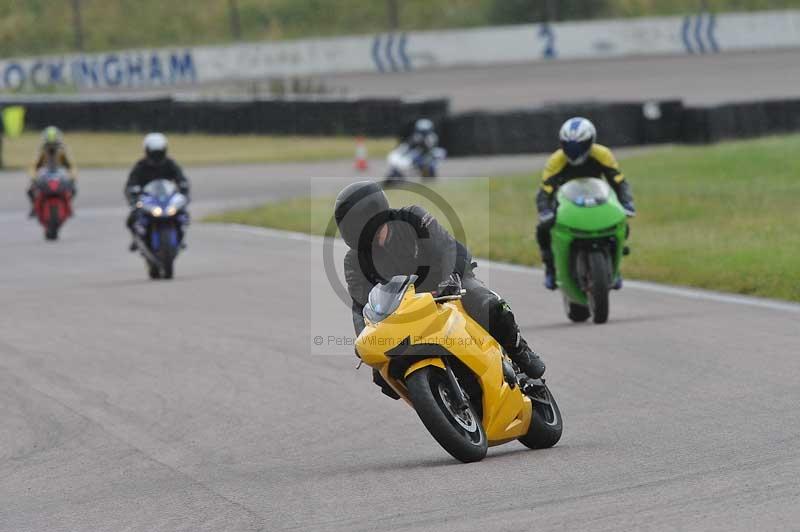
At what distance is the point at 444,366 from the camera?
7.16 metres

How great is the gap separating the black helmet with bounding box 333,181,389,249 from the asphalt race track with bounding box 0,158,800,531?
3.69 ft

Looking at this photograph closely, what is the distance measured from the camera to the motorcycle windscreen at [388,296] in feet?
23.2

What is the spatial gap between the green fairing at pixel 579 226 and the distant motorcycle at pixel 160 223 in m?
5.95

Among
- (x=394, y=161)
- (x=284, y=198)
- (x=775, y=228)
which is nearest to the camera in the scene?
(x=775, y=228)

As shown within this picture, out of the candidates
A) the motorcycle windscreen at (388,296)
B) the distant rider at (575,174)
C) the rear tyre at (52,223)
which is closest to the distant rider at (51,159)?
the rear tyre at (52,223)

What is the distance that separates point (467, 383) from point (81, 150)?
3541cm

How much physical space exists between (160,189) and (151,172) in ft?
1.27

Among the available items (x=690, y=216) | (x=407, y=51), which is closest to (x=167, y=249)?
(x=690, y=216)

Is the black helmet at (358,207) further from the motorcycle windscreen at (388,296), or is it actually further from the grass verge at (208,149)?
the grass verge at (208,149)

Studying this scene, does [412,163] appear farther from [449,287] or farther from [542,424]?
[449,287]

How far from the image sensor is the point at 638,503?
6.13m

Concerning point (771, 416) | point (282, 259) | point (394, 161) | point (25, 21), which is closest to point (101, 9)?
point (25, 21)

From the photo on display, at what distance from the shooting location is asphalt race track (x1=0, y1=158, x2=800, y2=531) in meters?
6.36

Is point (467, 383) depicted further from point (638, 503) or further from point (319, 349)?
point (319, 349)
